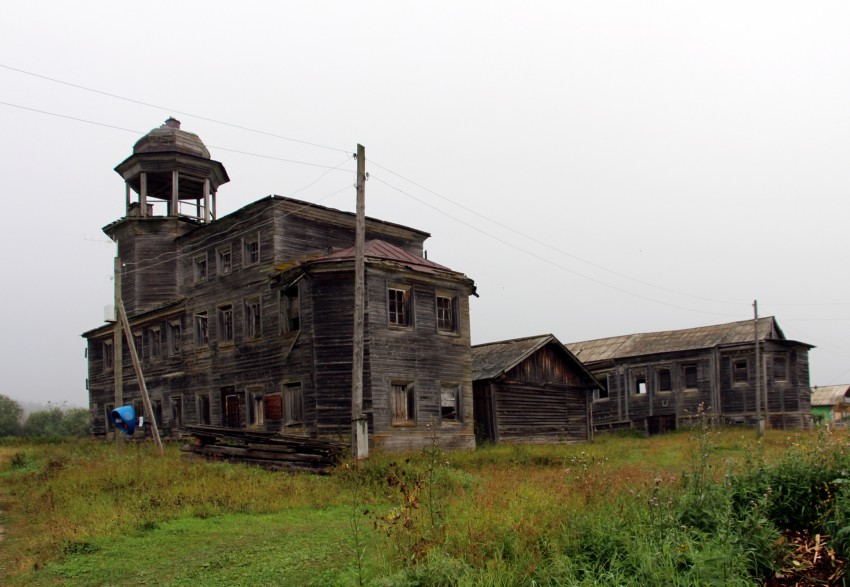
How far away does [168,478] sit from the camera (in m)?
17.1

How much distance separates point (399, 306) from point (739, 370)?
80.9 feet

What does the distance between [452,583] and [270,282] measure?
73.4ft

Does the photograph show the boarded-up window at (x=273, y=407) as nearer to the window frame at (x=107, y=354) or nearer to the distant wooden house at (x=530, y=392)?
the distant wooden house at (x=530, y=392)

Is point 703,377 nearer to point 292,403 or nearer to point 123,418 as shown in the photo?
point 292,403

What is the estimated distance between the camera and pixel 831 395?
225 ft

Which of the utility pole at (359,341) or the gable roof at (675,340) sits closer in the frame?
the utility pole at (359,341)

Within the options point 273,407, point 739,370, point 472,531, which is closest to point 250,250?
point 273,407

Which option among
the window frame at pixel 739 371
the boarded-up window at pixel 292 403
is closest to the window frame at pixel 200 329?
the boarded-up window at pixel 292 403

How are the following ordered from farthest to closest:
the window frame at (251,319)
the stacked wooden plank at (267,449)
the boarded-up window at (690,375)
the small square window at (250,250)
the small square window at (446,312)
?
the boarded-up window at (690,375)
the small square window at (250,250)
the window frame at (251,319)
the small square window at (446,312)
the stacked wooden plank at (267,449)

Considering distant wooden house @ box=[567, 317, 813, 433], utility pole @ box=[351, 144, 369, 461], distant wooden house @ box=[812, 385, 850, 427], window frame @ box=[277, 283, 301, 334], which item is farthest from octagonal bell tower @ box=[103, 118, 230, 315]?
distant wooden house @ box=[812, 385, 850, 427]

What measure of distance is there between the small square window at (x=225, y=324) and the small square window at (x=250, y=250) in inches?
89.4

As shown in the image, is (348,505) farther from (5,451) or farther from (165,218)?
(165,218)

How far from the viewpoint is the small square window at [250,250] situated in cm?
3006

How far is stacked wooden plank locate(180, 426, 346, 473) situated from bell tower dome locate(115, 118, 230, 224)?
17748 mm
